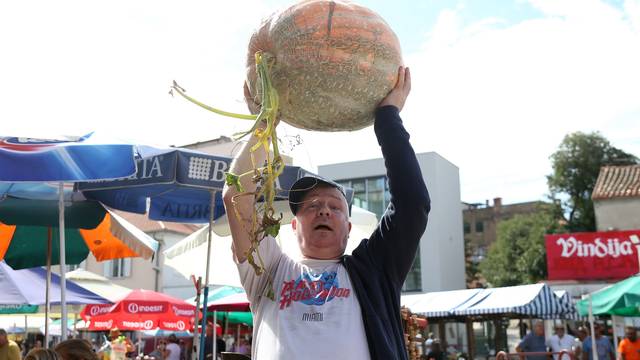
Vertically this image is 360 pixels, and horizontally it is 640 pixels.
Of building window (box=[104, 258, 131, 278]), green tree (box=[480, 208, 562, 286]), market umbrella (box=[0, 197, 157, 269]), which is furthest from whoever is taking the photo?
green tree (box=[480, 208, 562, 286])

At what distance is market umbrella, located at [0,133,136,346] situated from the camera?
361cm

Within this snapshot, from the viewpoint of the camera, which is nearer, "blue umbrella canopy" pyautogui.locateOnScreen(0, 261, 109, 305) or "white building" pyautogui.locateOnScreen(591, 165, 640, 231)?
"blue umbrella canopy" pyautogui.locateOnScreen(0, 261, 109, 305)

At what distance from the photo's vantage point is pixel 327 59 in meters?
2.17

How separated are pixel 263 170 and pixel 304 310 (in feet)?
1.56

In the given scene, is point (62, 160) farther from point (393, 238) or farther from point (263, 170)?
point (393, 238)

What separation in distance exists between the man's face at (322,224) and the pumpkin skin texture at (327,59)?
29cm

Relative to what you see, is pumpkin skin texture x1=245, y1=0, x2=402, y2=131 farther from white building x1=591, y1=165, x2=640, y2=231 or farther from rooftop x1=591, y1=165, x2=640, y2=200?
rooftop x1=591, y1=165, x2=640, y2=200

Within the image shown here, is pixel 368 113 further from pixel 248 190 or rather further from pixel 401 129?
pixel 248 190

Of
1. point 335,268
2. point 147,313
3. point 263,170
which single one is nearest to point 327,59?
point 263,170

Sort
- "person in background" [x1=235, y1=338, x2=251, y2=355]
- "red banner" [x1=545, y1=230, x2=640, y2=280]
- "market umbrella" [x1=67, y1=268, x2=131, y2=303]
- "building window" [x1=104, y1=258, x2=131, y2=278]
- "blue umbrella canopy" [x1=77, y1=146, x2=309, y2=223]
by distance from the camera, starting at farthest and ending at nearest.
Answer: "building window" [x1=104, y1=258, x2=131, y2=278], "red banner" [x1=545, y1=230, x2=640, y2=280], "person in background" [x1=235, y1=338, x2=251, y2=355], "market umbrella" [x1=67, y1=268, x2=131, y2=303], "blue umbrella canopy" [x1=77, y1=146, x2=309, y2=223]

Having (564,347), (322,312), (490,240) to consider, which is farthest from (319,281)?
(490,240)

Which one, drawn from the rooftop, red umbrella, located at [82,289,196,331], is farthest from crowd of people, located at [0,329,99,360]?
the rooftop

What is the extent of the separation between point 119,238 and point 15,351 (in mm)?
1660

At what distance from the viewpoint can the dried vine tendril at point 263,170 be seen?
1990 millimetres
